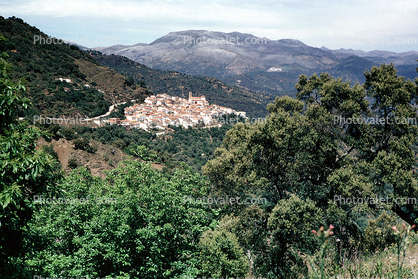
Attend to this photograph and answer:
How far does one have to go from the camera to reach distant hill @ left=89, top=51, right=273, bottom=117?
128 metres

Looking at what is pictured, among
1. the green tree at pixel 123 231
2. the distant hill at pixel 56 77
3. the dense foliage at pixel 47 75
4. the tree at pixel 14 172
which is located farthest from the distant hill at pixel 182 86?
the tree at pixel 14 172

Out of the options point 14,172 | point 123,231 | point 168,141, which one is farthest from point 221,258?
point 168,141

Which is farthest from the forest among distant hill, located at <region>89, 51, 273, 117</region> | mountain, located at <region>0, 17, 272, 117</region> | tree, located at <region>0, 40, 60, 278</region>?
distant hill, located at <region>89, 51, 273, 117</region>

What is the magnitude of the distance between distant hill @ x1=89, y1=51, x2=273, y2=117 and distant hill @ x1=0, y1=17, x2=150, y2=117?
58478mm

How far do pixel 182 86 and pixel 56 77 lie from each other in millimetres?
94007

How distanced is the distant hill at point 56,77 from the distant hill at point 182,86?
58478 mm

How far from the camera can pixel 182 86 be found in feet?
457

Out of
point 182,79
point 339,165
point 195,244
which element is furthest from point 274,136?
point 182,79

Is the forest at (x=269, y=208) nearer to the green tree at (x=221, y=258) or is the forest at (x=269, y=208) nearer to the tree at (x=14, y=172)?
the green tree at (x=221, y=258)

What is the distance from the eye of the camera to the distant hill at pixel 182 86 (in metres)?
128

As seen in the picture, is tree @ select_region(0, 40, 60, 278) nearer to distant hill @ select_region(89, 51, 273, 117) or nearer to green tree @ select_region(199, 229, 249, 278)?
green tree @ select_region(199, 229, 249, 278)

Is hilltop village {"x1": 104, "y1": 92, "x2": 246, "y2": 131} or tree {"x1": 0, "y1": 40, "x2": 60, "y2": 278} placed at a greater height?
tree {"x1": 0, "y1": 40, "x2": 60, "y2": 278}

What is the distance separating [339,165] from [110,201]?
967cm

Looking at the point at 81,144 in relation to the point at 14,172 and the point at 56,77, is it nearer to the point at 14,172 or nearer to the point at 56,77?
the point at 14,172
